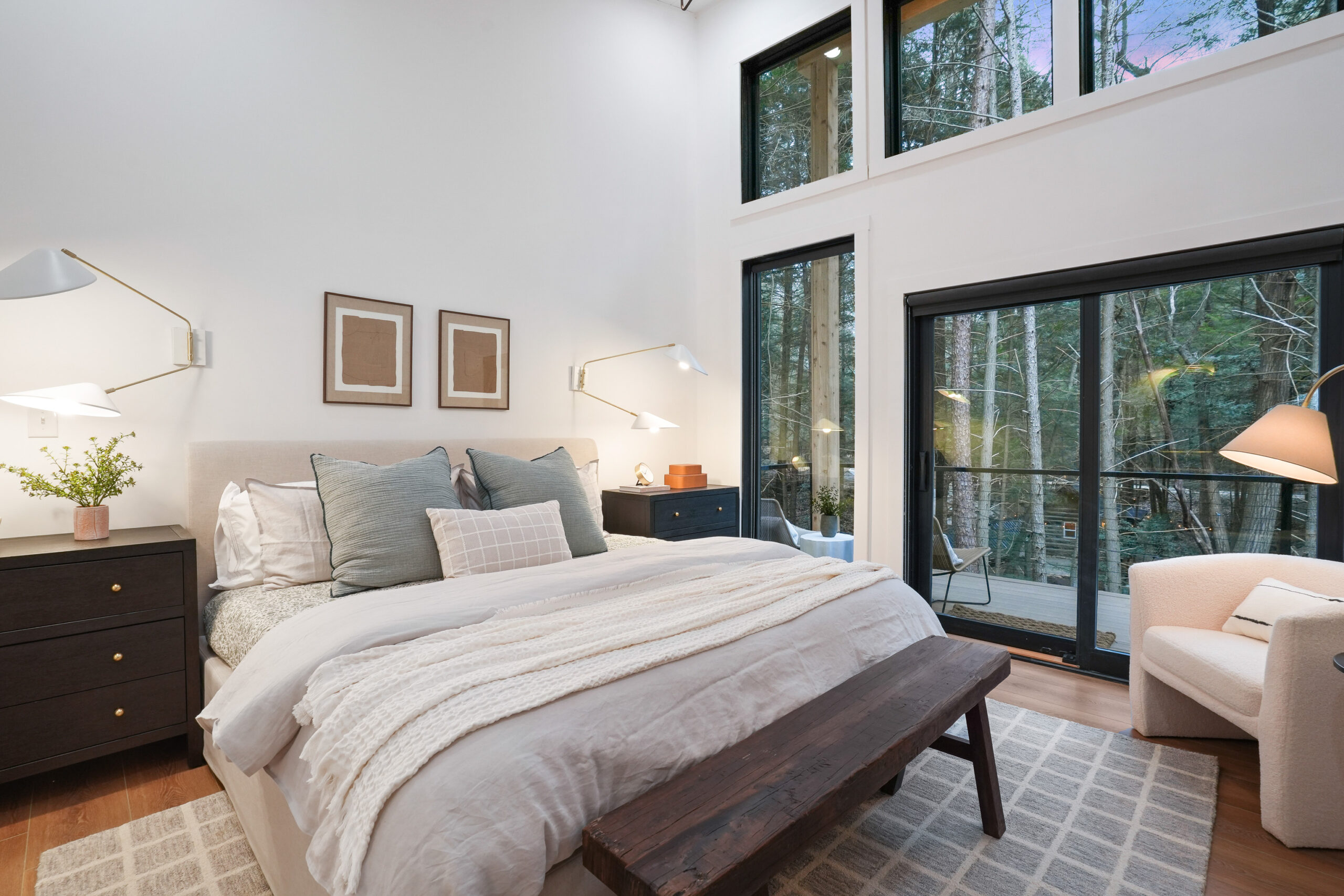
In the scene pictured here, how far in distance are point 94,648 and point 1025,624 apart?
3.84m

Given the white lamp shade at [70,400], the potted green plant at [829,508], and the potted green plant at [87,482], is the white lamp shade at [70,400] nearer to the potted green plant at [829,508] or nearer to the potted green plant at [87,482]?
the potted green plant at [87,482]

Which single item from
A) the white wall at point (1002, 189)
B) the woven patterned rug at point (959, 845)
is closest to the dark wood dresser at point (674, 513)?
the white wall at point (1002, 189)

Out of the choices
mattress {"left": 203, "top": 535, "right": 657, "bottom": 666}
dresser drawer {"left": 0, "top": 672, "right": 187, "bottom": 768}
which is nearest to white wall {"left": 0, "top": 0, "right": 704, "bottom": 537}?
mattress {"left": 203, "top": 535, "right": 657, "bottom": 666}

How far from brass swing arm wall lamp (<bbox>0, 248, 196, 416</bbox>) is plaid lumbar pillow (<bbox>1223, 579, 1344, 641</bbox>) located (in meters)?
3.90

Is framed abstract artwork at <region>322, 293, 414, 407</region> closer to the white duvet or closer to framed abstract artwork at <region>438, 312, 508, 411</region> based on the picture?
framed abstract artwork at <region>438, 312, 508, 411</region>

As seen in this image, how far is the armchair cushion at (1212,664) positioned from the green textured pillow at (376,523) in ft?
8.27

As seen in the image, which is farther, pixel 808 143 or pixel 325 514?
pixel 808 143

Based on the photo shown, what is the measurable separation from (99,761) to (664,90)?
451cm

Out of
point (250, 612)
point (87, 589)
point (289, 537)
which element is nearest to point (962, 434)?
point (289, 537)

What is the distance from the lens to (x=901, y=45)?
379 centimetres

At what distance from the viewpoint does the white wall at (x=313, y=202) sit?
7.95 ft

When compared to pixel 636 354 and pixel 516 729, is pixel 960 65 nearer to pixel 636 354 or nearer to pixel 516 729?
A: pixel 636 354

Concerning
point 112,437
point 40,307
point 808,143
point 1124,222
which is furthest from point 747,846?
point 808,143

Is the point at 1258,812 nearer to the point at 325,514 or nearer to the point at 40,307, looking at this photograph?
the point at 325,514
